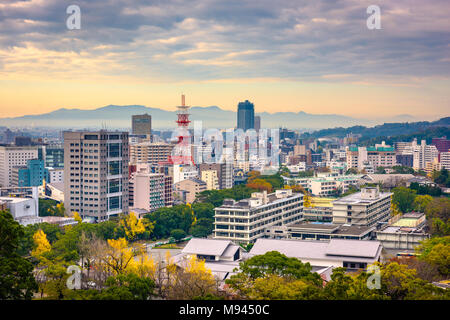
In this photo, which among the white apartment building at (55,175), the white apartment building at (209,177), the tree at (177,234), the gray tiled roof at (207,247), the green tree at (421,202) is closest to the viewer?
the gray tiled roof at (207,247)

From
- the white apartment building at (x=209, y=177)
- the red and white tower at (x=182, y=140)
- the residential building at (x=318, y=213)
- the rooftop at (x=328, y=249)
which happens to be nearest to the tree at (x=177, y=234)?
the residential building at (x=318, y=213)

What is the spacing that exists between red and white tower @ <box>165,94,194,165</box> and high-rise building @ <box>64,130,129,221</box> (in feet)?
34.0

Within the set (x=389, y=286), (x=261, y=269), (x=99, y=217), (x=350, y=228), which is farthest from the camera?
(x=99, y=217)

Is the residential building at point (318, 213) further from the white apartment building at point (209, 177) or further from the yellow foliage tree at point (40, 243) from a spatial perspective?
the yellow foliage tree at point (40, 243)

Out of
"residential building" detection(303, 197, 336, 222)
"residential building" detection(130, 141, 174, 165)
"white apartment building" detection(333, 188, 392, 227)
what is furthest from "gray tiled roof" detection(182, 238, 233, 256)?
"residential building" detection(130, 141, 174, 165)

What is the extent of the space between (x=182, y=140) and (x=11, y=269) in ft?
88.4

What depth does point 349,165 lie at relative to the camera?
4403cm

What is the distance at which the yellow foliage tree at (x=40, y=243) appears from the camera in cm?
1446

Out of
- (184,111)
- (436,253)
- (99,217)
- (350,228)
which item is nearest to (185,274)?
(436,253)

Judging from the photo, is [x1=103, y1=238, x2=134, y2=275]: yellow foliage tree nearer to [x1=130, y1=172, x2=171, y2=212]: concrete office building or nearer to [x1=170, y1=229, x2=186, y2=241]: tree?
[x1=170, y1=229, x2=186, y2=241]: tree

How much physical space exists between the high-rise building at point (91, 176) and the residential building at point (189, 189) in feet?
19.6
